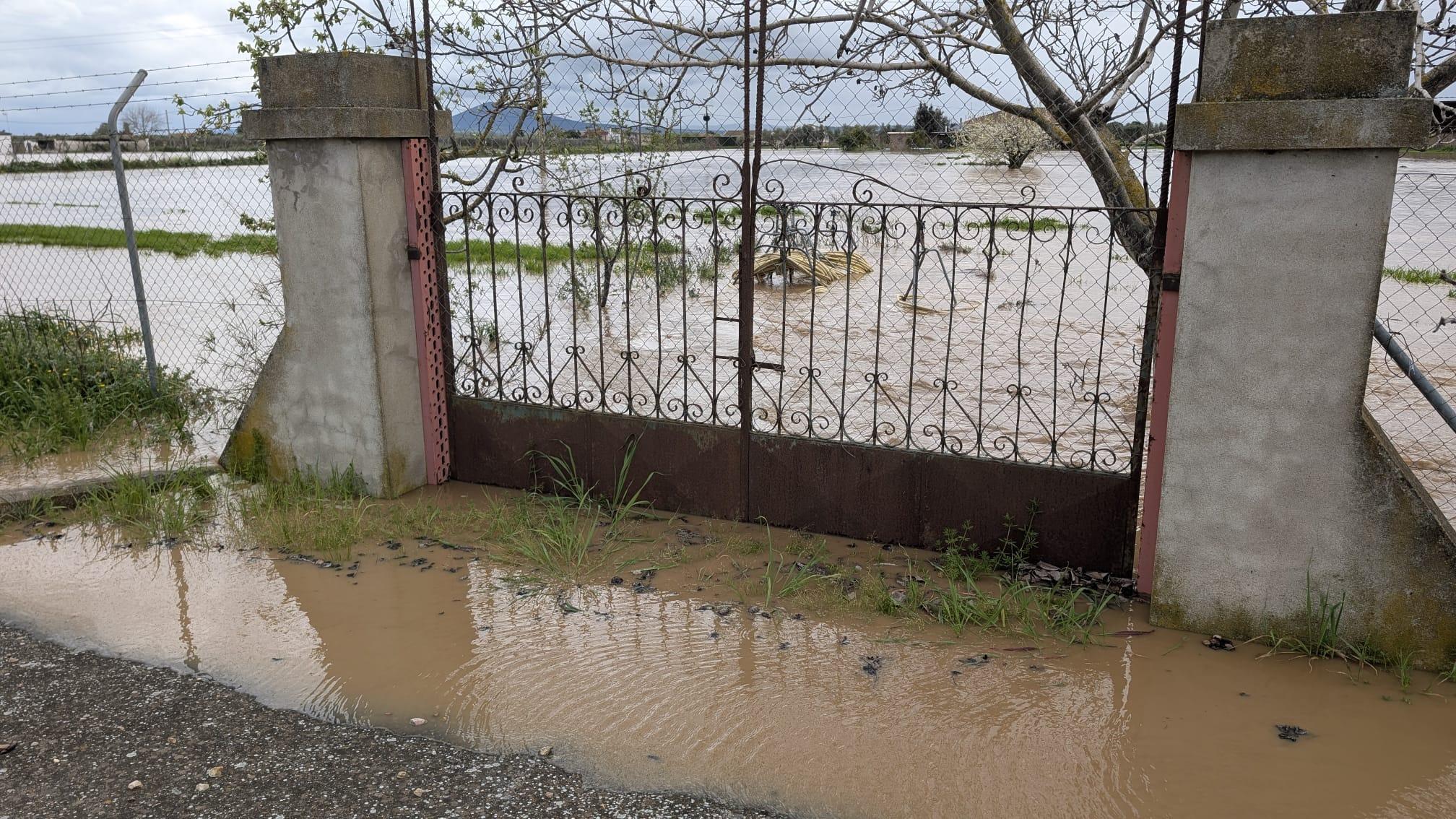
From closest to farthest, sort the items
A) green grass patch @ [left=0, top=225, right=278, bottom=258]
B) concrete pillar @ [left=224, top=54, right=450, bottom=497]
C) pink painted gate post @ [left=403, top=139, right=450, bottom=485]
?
concrete pillar @ [left=224, top=54, right=450, bottom=497] < pink painted gate post @ [left=403, top=139, right=450, bottom=485] < green grass patch @ [left=0, top=225, right=278, bottom=258]

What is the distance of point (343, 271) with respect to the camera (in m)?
5.39

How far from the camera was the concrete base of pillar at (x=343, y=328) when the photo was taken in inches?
210

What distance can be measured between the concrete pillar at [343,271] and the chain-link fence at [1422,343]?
474 cm

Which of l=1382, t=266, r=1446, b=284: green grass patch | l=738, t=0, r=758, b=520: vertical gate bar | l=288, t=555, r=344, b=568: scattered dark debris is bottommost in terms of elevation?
l=288, t=555, r=344, b=568: scattered dark debris

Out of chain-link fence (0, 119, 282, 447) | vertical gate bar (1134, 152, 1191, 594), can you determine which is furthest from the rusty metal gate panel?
chain-link fence (0, 119, 282, 447)

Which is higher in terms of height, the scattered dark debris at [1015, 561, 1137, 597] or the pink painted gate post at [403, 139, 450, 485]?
the pink painted gate post at [403, 139, 450, 485]

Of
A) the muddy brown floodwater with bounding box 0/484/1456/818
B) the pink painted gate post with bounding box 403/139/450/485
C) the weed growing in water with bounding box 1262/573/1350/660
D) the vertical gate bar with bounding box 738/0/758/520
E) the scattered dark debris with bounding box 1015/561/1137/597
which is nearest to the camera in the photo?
the muddy brown floodwater with bounding box 0/484/1456/818

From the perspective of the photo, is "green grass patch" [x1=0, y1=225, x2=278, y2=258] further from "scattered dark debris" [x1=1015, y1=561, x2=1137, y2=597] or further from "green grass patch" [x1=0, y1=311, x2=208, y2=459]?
"scattered dark debris" [x1=1015, y1=561, x2=1137, y2=597]

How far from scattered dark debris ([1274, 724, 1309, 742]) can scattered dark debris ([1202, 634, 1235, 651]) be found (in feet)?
1.70

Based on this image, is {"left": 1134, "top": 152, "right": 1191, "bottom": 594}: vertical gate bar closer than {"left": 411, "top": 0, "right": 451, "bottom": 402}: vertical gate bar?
Yes

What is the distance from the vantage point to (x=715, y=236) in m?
5.06

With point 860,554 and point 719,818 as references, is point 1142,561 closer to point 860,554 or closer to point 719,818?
point 860,554

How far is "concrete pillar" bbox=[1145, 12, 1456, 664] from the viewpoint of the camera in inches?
138

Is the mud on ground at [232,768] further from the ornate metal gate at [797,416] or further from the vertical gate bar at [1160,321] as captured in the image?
the vertical gate bar at [1160,321]
